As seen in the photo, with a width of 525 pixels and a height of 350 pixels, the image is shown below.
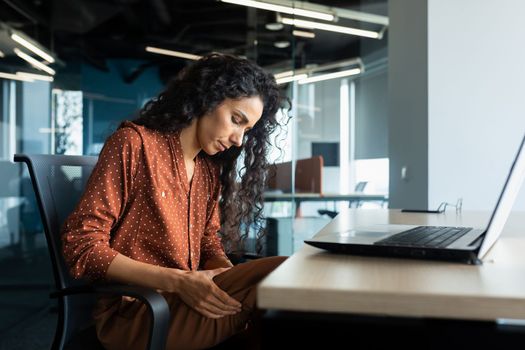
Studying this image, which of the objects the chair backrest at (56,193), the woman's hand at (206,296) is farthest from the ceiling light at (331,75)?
the woman's hand at (206,296)

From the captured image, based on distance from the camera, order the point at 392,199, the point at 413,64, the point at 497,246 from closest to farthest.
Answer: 1. the point at 497,246
2. the point at 413,64
3. the point at 392,199

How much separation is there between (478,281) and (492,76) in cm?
260

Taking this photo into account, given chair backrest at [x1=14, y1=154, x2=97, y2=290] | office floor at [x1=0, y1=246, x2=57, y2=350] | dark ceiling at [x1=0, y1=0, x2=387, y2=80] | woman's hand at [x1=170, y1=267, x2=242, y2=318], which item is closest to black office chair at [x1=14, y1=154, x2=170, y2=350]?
chair backrest at [x1=14, y1=154, x2=97, y2=290]

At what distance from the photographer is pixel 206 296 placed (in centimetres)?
122

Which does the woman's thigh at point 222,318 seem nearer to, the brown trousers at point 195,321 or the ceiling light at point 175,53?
the brown trousers at point 195,321

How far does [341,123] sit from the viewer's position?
4367 mm

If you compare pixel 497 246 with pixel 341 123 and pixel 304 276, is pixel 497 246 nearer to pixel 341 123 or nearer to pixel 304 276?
pixel 304 276

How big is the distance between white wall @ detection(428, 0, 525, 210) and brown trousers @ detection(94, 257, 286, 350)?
1.92 metres

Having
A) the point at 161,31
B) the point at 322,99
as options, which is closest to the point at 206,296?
the point at 322,99

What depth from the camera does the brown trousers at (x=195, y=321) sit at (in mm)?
1307

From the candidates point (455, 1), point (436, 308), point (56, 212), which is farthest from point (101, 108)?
point (436, 308)

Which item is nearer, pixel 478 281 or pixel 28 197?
pixel 478 281

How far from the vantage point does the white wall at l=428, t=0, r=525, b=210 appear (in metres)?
3.04

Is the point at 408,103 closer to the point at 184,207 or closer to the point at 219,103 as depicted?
the point at 219,103
